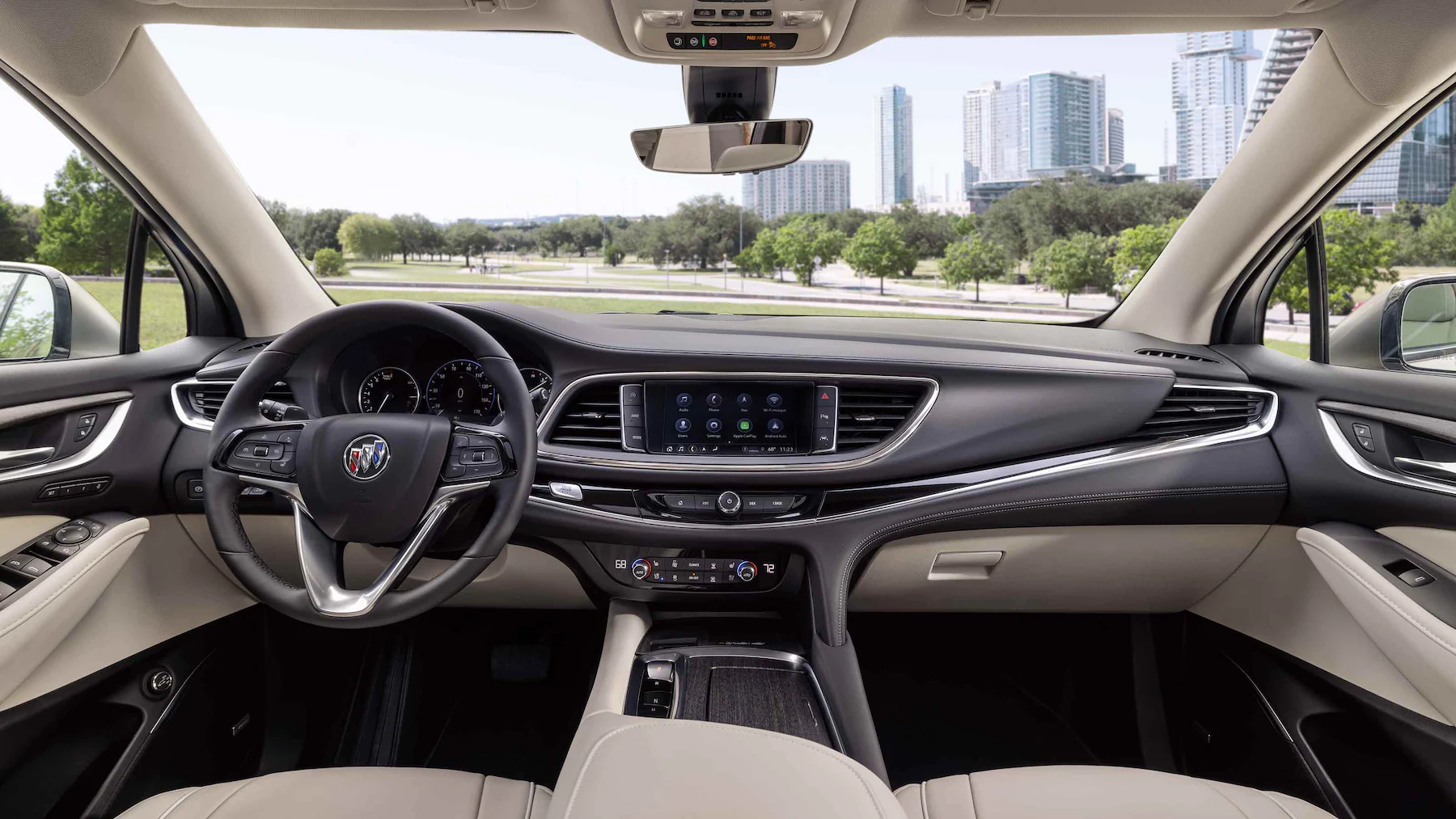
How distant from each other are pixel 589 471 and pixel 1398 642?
186cm

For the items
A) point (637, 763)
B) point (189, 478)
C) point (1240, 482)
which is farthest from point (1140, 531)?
point (189, 478)

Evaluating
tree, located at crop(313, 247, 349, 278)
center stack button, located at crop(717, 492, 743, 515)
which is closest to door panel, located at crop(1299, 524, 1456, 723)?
center stack button, located at crop(717, 492, 743, 515)

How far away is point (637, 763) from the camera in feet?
4.49

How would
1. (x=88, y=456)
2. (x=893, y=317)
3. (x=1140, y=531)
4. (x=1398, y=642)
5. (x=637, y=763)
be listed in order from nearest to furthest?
(x=637, y=763) → (x=1398, y=642) → (x=88, y=456) → (x=1140, y=531) → (x=893, y=317)

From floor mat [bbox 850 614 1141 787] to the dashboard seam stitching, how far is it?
0.56m

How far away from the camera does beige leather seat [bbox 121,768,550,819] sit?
153 cm

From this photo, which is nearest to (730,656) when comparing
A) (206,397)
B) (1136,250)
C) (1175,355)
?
(1175,355)

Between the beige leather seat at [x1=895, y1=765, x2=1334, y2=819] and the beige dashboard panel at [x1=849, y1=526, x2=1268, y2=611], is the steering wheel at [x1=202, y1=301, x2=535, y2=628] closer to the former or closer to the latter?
the beige leather seat at [x1=895, y1=765, x2=1334, y2=819]

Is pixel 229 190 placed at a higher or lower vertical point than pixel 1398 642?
higher

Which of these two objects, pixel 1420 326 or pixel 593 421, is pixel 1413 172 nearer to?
pixel 1420 326

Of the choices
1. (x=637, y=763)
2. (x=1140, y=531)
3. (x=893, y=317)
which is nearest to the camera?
(x=637, y=763)

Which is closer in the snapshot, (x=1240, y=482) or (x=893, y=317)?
(x=1240, y=482)

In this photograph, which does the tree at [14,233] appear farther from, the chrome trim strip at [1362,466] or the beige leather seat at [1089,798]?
the chrome trim strip at [1362,466]

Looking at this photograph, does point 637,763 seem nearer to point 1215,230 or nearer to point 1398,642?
point 1398,642
